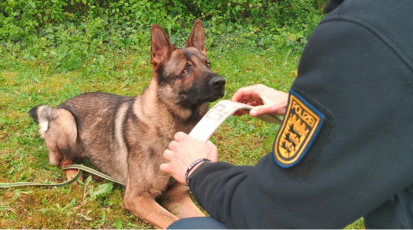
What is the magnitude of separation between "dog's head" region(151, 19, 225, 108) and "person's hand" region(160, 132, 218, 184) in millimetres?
1346

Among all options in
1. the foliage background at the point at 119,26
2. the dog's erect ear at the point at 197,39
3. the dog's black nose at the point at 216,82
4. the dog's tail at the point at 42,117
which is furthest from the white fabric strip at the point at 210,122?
the foliage background at the point at 119,26

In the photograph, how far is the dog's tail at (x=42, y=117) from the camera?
394 cm

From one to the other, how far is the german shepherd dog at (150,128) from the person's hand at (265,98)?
26.1 inches

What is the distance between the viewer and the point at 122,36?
755 cm

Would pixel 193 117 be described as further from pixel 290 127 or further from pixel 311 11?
pixel 311 11

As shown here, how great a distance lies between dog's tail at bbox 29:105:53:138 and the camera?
12.9ft

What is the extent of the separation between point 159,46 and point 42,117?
1661 mm

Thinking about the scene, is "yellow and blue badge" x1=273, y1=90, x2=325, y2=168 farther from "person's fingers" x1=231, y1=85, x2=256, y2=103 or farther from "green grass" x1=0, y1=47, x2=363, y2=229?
"green grass" x1=0, y1=47, x2=363, y2=229

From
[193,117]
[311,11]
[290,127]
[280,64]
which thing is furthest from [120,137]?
[311,11]

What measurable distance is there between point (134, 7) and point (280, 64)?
11.0 feet

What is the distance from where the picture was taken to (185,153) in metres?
1.70

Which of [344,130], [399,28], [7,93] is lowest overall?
Result: [7,93]

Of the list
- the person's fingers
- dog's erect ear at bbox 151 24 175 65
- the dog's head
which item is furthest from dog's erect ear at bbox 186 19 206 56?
the person's fingers

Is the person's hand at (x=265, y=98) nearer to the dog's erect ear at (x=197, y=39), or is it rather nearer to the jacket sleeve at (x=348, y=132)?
the jacket sleeve at (x=348, y=132)
